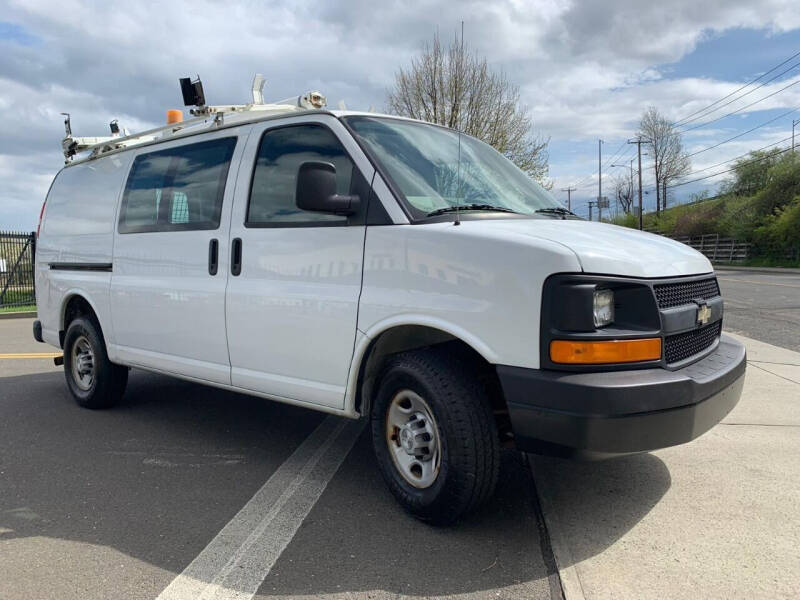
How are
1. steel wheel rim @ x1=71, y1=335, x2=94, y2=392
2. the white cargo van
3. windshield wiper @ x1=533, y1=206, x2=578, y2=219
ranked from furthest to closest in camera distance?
steel wheel rim @ x1=71, y1=335, x2=94, y2=392, windshield wiper @ x1=533, y1=206, x2=578, y2=219, the white cargo van

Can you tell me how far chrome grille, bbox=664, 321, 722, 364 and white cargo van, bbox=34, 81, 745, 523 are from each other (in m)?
0.02

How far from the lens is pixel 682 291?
3203mm

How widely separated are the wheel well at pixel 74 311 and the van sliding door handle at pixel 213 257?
6.53 feet

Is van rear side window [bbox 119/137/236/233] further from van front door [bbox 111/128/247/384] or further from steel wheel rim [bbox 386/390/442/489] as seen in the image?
steel wheel rim [bbox 386/390/442/489]

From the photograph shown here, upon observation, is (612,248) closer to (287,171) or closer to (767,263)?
(287,171)

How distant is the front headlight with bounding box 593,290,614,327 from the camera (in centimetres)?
281

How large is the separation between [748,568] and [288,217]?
9.40 feet

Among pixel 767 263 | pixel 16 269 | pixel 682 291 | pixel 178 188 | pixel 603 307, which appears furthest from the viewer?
pixel 767 263

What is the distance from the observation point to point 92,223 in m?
5.57

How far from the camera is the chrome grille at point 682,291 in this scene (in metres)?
3.00

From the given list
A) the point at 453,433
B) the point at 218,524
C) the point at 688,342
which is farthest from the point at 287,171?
the point at 688,342

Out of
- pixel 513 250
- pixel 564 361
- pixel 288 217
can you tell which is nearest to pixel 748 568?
pixel 564 361

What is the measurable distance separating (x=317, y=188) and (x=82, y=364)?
358cm

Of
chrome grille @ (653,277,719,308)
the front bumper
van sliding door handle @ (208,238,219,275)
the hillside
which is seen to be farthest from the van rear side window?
the hillside
